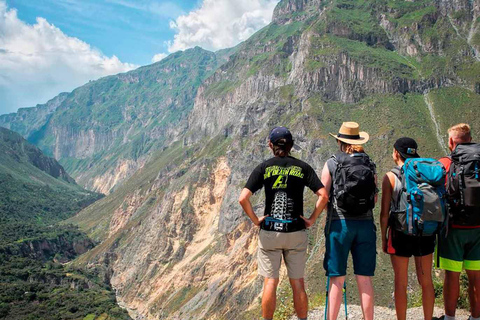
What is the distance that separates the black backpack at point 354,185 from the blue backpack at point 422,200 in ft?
2.12

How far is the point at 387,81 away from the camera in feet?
359

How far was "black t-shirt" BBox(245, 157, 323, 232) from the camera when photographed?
28.0 ft

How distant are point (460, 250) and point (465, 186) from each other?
144 cm

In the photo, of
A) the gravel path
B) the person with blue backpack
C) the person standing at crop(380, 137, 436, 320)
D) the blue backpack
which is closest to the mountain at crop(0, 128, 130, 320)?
the gravel path

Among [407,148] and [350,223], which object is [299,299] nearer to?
[350,223]

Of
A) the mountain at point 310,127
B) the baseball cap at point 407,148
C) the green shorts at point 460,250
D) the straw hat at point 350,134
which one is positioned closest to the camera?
the green shorts at point 460,250

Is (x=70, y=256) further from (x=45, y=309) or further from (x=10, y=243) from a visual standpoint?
(x=45, y=309)

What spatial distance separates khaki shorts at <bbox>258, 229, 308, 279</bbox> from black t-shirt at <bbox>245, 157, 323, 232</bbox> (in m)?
0.15

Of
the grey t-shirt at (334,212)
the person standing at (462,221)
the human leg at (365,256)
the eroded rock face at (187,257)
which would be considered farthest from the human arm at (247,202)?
the eroded rock face at (187,257)

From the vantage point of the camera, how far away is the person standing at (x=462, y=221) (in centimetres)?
819

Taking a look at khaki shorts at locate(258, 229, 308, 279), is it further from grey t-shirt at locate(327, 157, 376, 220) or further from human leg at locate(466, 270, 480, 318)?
human leg at locate(466, 270, 480, 318)

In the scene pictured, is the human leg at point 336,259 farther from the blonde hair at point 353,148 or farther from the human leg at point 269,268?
the blonde hair at point 353,148

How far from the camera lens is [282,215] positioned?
28.0 ft

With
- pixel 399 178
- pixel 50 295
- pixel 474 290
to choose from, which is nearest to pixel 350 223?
pixel 399 178
